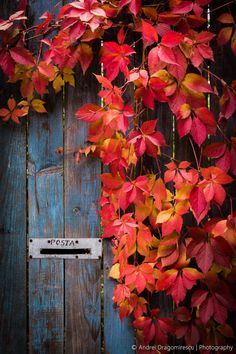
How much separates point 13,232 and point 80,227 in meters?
0.32

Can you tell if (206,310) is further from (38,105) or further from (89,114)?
(38,105)

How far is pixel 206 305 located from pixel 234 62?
3.39 feet

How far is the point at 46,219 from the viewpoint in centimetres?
180

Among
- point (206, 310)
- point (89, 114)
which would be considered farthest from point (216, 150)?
point (206, 310)

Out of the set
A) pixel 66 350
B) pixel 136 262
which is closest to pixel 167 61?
pixel 136 262

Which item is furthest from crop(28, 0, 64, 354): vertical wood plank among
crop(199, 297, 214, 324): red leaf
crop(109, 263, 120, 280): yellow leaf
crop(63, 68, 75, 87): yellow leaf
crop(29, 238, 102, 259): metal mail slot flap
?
crop(199, 297, 214, 324): red leaf

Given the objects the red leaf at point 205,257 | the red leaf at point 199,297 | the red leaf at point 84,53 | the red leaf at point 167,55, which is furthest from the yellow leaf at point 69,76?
the red leaf at point 199,297

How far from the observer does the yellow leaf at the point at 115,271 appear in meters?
1.66

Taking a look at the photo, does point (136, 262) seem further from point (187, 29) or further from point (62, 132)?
point (187, 29)

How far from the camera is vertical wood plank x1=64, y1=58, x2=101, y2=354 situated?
177cm

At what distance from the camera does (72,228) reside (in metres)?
1.79

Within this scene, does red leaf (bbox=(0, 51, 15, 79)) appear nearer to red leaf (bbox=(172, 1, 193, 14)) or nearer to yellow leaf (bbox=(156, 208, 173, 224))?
red leaf (bbox=(172, 1, 193, 14))

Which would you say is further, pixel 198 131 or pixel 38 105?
pixel 38 105

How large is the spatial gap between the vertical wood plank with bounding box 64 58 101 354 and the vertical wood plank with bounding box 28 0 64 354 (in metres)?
0.04
